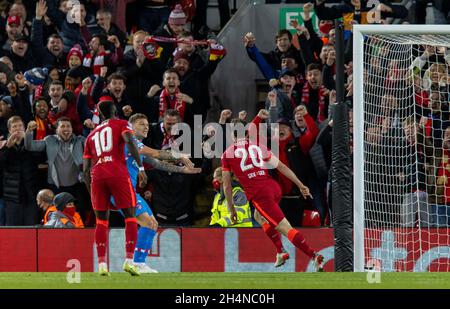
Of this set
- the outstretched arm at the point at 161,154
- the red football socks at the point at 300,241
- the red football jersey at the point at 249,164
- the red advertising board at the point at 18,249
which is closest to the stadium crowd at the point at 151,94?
the red advertising board at the point at 18,249

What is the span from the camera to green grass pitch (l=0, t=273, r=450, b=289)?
12.0 meters

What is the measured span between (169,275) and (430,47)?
5.20 m

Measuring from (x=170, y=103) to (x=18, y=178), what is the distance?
2328mm

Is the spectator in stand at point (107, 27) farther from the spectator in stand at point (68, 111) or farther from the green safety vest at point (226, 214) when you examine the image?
the green safety vest at point (226, 214)

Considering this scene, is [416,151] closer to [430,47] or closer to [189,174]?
[430,47]

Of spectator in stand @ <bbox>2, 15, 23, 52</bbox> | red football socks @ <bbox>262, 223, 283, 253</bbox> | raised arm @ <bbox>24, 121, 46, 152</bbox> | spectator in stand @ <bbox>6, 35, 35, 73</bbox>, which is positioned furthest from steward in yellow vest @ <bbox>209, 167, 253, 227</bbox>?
→ spectator in stand @ <bbox>2, 15, 23, 52</bbox>

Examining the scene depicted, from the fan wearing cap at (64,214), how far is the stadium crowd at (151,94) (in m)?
0.02

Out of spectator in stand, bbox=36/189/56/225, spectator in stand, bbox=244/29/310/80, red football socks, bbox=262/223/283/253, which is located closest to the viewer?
red football socks, bbox=262/223/283/253

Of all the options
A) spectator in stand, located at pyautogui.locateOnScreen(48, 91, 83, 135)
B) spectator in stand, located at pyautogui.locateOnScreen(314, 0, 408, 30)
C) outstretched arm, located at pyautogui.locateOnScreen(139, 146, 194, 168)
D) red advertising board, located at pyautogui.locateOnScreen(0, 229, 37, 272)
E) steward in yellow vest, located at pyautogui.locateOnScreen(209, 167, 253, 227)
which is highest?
spectator in stand, located at pyautogui.locateOnScreen(314, 0, 408, 30)

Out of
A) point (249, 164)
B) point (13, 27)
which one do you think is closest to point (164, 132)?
point (249, 164)

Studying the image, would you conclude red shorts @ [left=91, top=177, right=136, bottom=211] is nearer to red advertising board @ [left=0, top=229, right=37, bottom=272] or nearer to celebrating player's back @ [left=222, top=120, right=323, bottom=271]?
celebrating player's back @ [left=222, top=120, right=323, bottom=271]

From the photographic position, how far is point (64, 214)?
16.4 metres

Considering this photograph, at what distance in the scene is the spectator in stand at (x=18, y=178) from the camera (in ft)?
55.8

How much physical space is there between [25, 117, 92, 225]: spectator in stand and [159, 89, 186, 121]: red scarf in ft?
4.18
